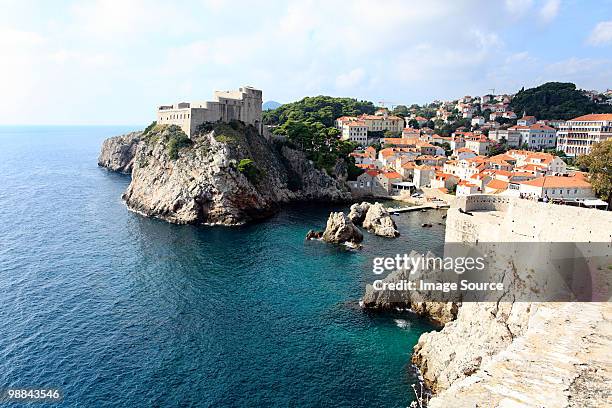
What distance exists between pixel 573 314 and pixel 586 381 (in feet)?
14.8

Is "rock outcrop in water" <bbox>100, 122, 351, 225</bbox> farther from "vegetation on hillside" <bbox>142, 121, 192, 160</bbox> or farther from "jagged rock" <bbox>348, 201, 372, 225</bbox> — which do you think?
"jagged rock" <bbox>348, 201, 372, 225</bbox>

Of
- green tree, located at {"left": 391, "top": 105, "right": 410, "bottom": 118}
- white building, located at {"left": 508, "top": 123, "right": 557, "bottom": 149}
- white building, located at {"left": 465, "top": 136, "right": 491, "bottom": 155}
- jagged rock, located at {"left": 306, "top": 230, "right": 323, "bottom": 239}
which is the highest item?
green tree, located at {"left": 391, "top": 105, "right": 410, "bottom": 118}

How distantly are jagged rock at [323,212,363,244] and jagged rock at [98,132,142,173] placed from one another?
7462cm

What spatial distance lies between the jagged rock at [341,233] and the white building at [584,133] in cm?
6271

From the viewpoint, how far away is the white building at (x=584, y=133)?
85.4m

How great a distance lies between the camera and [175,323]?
2905 centimetres

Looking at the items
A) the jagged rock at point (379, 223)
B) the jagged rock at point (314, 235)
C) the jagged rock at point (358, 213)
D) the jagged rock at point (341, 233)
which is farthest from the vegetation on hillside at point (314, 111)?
the jagged rock at point (341, 233)

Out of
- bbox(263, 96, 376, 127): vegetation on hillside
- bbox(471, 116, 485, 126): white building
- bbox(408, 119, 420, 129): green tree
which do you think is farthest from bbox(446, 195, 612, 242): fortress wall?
bbox(471, 116, 485, 126): white building

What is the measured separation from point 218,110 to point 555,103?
100783 millimetres

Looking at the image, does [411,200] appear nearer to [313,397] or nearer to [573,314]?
[313,397]

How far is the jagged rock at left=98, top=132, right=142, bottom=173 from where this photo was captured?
108 meters

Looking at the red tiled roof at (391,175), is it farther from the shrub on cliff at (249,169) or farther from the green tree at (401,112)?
the green tree at (401,112)

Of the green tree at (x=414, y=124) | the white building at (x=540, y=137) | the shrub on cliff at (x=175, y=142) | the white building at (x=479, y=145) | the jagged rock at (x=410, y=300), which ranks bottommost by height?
the jagged rock at (x=410, y=300)

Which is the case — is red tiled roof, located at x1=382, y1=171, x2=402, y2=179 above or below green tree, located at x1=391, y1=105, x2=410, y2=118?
below
